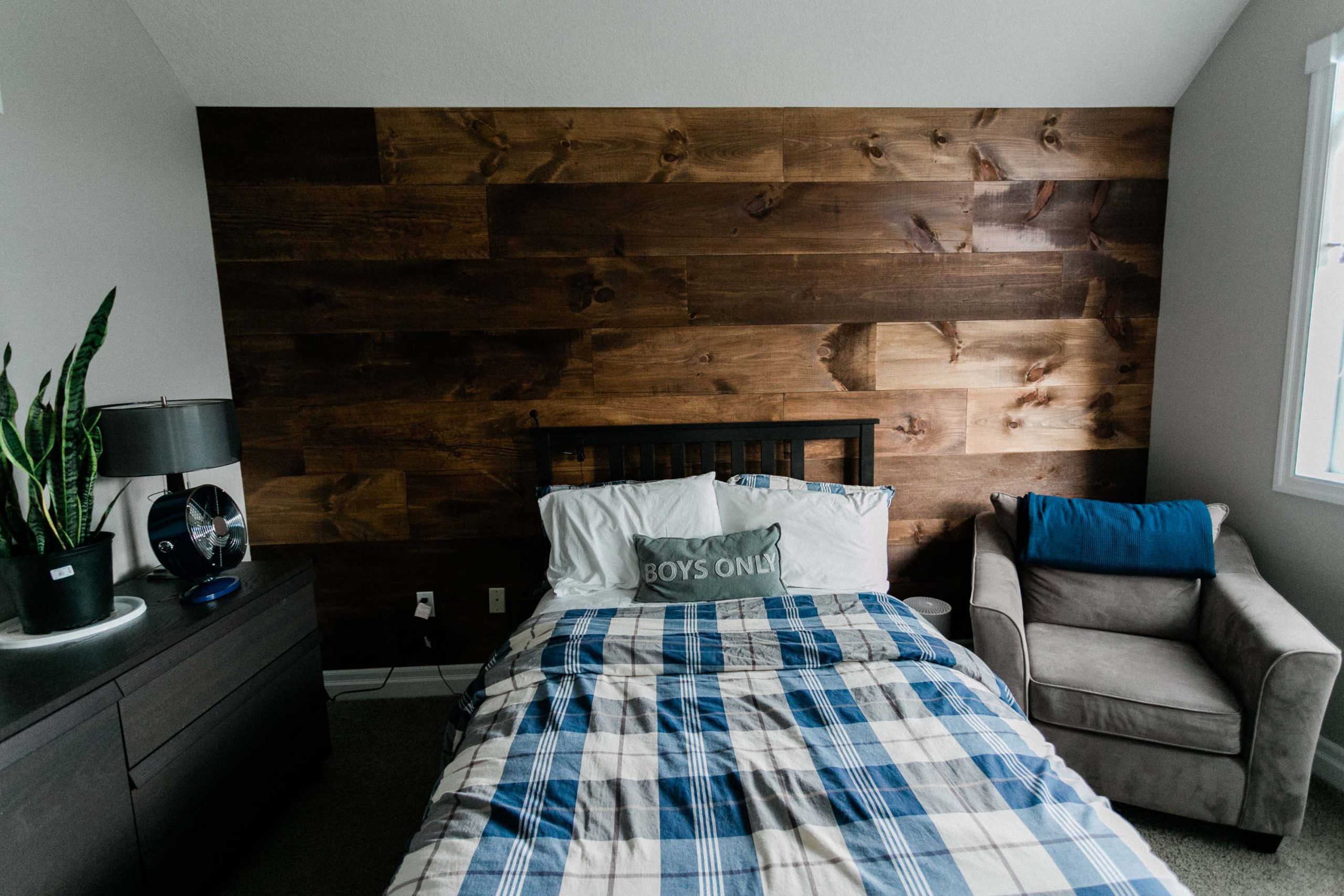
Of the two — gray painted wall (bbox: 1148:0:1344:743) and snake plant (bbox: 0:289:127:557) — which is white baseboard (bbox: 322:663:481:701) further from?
gray painted wall (bbox: 1148:0:1344:743)

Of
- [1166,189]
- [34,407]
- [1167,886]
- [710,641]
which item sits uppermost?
[1166,189]

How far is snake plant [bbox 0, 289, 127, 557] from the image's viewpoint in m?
1.46

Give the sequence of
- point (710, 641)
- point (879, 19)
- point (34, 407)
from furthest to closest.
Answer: point (879, 19) → point (710, 641) → point (34, 407)

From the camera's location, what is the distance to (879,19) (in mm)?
2234

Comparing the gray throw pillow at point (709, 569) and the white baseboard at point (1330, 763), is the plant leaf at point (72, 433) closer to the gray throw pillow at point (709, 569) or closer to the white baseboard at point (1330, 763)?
the gray throw pillow at point (709, 569)

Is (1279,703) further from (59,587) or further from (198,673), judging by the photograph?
A: (59,587)

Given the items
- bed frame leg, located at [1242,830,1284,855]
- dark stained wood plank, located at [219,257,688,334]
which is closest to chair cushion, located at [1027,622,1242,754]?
bed frame leg, located at [1242,830,1284,855]

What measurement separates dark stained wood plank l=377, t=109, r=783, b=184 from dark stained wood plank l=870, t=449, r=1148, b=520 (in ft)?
A: 4.05

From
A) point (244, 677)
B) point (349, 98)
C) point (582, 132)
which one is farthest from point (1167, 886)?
point (349, 98)

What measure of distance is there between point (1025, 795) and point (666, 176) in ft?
7.20

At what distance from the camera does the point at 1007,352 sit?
2635mm

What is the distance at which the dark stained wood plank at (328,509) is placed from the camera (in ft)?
8.51

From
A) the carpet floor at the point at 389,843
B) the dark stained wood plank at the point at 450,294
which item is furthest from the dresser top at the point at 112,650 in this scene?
the dark stained wood plank at the point at 450,294

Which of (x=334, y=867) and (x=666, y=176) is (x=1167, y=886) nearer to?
(x=334, y=867)
